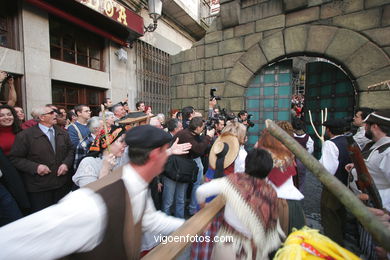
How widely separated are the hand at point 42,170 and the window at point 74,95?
3.37 meters

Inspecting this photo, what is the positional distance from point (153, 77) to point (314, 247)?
7612 mm

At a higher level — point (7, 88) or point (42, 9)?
point (42, 9)

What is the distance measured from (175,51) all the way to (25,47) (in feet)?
18.5

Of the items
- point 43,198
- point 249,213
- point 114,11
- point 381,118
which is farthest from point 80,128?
point 381,118

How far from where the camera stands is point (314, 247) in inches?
33.2

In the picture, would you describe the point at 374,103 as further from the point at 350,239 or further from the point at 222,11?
the point at 222,11

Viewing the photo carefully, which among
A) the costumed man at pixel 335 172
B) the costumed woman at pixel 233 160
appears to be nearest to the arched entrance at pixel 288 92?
the costumed man at pixel 335 172

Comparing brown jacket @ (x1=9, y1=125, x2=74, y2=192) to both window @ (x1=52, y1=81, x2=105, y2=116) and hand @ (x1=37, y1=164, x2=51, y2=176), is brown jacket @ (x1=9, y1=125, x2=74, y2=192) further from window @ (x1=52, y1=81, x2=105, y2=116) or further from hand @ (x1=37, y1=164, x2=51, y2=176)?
window @ (x1=52, y1=81, x2=105, y2=116)

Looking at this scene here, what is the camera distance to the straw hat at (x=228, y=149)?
7.75ft

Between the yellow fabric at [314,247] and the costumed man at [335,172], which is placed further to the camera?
the costumed man at [335,172]

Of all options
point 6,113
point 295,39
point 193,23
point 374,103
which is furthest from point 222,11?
point 6,113

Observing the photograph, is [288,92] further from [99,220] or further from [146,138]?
[99,220]

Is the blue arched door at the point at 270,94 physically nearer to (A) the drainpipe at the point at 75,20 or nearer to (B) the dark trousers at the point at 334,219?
(B) the dark trousers at the point at 334,219

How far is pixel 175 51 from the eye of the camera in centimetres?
886
